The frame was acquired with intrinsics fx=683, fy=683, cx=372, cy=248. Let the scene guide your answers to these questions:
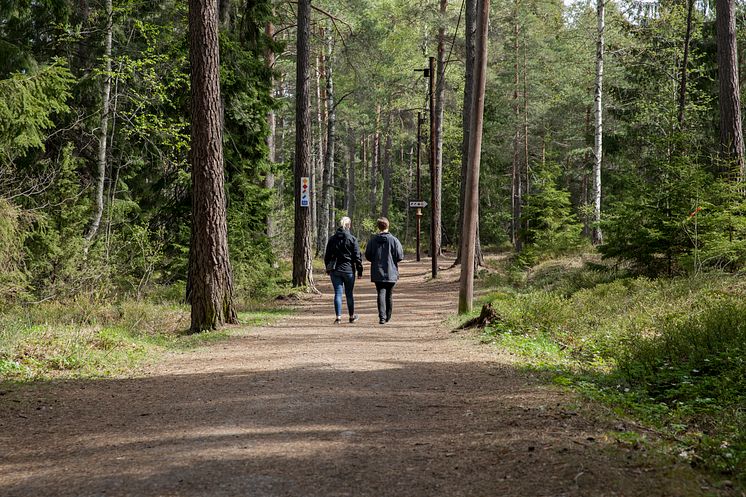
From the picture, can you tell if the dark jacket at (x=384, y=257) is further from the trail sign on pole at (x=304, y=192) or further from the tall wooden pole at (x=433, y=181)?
the tall wooden pole at (x=433, y=181)

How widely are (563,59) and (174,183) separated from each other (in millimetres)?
30936

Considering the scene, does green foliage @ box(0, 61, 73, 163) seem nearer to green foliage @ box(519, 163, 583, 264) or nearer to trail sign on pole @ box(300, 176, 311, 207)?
trail sign on pole @ box(300, 176, 311, 207)

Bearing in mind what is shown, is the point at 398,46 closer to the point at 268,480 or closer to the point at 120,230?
the point at 120,230

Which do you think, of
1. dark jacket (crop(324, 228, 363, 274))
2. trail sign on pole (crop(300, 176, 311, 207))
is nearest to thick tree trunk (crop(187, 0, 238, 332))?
dark jacket (crop(324, 228, 363, 274))

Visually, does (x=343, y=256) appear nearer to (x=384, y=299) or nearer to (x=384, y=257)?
(x=384, y=257)

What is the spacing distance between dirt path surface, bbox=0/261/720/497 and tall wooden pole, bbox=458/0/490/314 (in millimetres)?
4987

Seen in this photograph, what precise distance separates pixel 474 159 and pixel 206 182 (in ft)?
17.9

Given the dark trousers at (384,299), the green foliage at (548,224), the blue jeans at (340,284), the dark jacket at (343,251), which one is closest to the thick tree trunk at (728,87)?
the dark trousers at (384,299)

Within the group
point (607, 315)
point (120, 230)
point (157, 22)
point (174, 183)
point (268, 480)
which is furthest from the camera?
point (157, 22)

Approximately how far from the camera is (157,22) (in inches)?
795

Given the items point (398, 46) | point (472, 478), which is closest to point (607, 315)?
point (472, 478)

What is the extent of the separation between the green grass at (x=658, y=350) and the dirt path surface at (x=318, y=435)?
607 millimetres

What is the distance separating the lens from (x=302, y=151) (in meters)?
21.0

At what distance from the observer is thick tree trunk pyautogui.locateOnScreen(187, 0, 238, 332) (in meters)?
11.6
